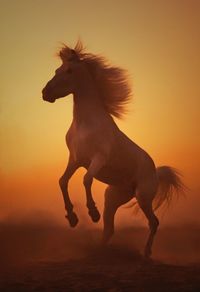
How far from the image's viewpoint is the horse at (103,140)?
9.92 ft

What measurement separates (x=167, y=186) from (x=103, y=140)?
0.71 m

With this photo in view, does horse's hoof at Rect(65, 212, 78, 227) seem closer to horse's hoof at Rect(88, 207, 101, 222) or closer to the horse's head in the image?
horse's hoof at Rect(88, 207, 101, 222)

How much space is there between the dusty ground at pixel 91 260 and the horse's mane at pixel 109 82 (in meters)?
0.77

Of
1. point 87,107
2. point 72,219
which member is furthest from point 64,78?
point 72,219

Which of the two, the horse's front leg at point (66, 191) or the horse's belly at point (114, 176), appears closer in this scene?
the horse's front leg at point (66, 191)

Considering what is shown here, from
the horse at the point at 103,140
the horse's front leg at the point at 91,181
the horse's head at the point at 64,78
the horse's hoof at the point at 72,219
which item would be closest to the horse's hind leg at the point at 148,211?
the horse at the point at 103,140

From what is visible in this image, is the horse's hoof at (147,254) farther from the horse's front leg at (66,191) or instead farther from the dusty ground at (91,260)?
the horse's front leg at (66,191)

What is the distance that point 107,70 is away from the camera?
329 centimetres

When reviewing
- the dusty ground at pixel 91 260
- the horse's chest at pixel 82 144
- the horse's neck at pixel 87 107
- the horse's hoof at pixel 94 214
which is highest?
the horse's neck at pixel 87 107

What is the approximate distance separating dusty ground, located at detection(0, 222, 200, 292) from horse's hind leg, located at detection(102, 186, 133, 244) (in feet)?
0.26

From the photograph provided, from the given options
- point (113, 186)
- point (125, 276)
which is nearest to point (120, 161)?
point (113, 186)

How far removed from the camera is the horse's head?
306cm

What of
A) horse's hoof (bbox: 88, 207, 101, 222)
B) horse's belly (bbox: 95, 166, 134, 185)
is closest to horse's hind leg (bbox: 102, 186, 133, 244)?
horse's belly (bbox: 95, 166, 134, 185)

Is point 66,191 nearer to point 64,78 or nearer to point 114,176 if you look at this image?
point 114,176
